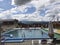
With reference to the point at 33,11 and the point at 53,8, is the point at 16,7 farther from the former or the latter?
the point at 53,8

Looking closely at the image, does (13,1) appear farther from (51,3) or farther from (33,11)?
(51,3)

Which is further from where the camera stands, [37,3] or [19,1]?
[37,3]

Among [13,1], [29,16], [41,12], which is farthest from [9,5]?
[41,12]

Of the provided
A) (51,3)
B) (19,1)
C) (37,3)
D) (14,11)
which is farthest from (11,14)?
(51,3)

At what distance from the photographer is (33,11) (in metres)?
3.91

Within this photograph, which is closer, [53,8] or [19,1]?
[19,1]

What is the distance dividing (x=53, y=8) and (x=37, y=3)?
A: 17.3 inches

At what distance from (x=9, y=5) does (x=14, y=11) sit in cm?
20

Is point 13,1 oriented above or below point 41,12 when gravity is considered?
above

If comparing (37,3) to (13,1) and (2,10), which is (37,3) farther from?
(2,10)

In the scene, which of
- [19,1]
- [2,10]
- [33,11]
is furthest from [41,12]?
[2,10]

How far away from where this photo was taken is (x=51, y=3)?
158 inches

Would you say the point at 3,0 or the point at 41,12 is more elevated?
the point at 3,0

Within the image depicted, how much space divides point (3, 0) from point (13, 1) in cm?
27
